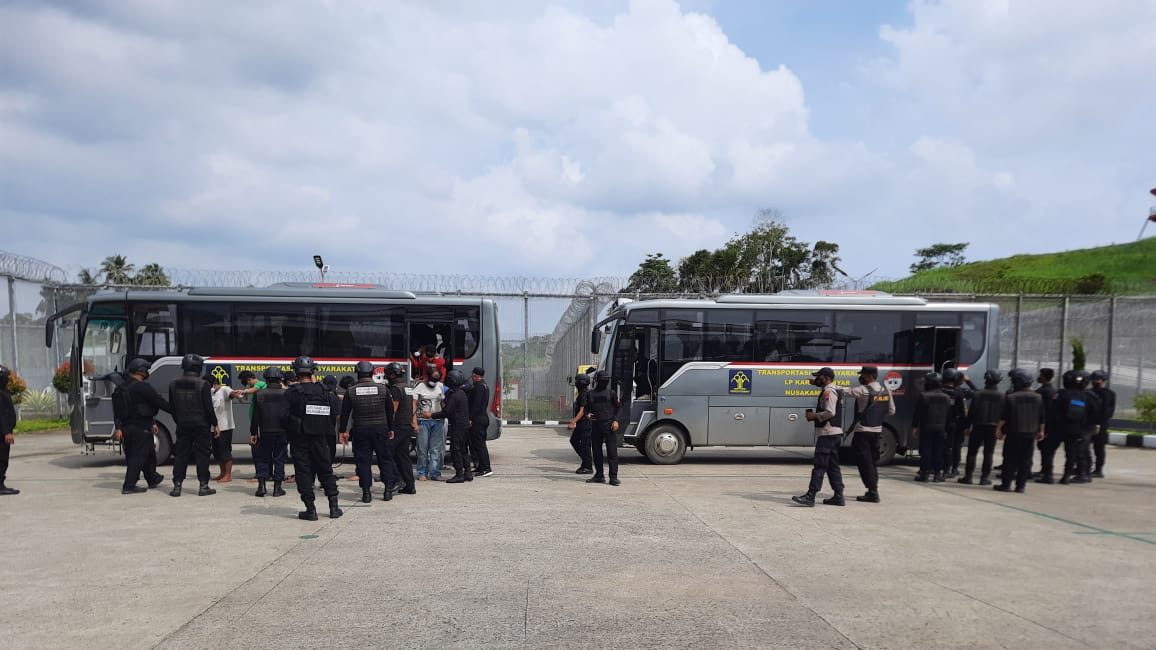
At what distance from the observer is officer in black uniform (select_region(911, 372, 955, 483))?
10547 millimetres

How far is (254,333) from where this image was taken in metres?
11.9

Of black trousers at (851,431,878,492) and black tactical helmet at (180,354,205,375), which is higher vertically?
black tactical helmet at (180,354,205,375)

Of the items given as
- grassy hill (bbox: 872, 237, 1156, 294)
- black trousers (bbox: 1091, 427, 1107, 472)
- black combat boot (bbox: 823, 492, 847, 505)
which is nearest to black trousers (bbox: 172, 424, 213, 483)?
black combat boot (bbox: 823, 492, 847, 505)

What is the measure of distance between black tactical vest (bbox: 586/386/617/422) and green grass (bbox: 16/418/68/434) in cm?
1379

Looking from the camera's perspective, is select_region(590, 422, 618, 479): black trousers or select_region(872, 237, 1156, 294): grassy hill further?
select_region(872, 237, 1156, 294): grassy hill

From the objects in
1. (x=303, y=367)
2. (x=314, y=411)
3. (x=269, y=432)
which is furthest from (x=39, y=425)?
(x=314, y=411)

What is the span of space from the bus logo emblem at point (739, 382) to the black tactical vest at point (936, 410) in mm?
2816

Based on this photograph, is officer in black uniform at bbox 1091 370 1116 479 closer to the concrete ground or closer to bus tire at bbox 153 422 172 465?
the concrete ground

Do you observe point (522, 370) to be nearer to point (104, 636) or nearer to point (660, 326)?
point (660, 326)

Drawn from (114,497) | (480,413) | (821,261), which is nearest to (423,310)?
(480,413)

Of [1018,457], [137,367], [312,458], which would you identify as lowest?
[1018,457]

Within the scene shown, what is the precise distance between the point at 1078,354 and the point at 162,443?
21.2 m

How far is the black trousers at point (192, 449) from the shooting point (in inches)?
357

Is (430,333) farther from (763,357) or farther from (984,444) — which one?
(984,444)
